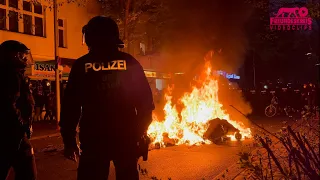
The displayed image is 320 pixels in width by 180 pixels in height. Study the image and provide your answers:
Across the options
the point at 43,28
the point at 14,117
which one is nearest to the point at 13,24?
the point at 43,28

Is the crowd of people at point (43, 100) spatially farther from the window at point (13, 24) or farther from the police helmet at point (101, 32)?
the police helmet at point (101, 32)

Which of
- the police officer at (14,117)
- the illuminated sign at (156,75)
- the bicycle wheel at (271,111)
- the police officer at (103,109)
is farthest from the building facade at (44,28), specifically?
the police officer at (103,109)

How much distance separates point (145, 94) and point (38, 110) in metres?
14.6

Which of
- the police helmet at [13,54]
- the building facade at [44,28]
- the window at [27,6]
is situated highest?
the window at [27,6]

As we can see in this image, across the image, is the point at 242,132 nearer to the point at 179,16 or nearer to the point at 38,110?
the point at 179,16

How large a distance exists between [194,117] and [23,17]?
940 cm

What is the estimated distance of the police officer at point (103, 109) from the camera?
2750 mm

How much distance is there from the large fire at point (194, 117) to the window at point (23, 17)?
787cm

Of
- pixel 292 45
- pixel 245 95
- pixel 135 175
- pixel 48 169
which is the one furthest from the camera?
pixel 292 45

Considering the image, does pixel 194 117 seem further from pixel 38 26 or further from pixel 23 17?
pixel 38 26

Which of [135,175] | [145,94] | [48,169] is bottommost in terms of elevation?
[48,169]

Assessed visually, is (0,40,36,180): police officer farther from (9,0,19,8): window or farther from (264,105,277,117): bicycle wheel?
(264,105,277,117): bicycle wheel

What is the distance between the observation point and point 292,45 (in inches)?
1439

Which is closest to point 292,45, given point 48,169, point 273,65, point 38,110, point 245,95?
point 273,65
